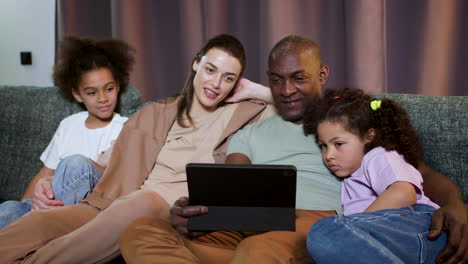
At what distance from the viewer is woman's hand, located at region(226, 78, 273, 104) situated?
1850 millimetres

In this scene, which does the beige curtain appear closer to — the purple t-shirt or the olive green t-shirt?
the olive green t-shirt

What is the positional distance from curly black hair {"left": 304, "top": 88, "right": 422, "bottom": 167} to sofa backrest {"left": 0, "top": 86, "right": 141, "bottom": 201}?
919 mm

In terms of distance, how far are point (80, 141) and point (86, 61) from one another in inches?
12.4

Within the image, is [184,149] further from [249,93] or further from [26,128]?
[26,128]

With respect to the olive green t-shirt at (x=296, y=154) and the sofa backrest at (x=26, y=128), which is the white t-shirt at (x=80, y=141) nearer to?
the sofa backrest at (x=26, y=128)

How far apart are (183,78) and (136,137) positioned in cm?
83

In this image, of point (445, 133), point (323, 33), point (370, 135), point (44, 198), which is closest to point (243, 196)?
point (370, 135)

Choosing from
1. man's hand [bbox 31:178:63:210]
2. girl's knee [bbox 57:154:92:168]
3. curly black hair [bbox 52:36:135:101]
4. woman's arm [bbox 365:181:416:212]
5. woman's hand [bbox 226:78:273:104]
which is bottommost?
man's hand [bbox 31:178:63:210]

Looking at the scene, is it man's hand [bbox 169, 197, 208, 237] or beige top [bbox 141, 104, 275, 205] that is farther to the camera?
beige top [bbox 141, 104, 275, 205]

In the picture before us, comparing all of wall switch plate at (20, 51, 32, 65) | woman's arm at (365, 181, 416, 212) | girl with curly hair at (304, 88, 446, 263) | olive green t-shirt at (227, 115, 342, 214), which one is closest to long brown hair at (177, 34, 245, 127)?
olive green t-shirt at (227, 115, 342, 214)

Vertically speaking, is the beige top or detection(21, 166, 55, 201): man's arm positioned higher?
the beige top

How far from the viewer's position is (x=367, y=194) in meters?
1.46

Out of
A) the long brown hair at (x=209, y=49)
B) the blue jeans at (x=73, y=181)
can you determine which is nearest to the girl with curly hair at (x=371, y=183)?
the long brown hair at (x=209, y=49)

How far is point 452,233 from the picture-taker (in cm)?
126
